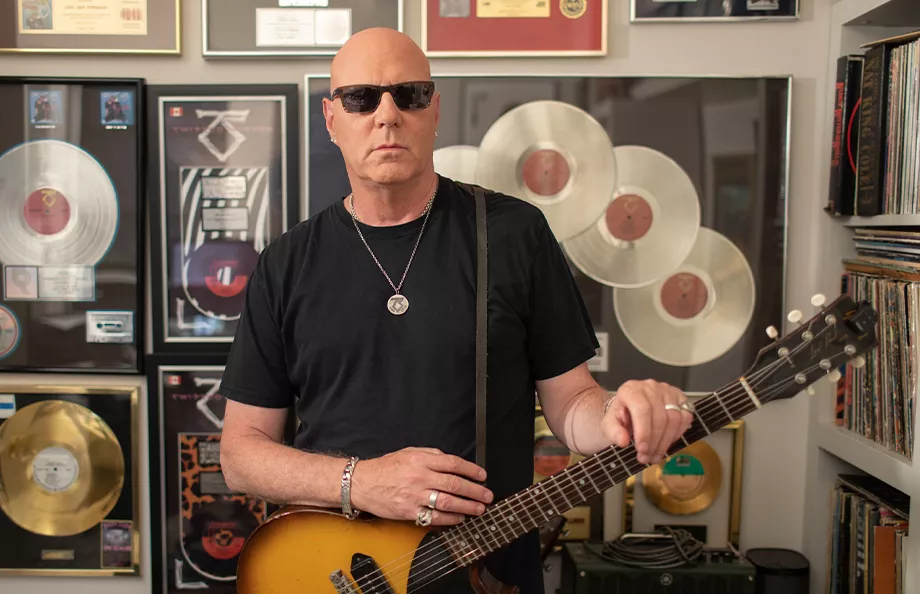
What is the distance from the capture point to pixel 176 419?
95.3 inches

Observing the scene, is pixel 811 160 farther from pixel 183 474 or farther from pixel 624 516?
pixel 183 474

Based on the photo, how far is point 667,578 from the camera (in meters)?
2.08

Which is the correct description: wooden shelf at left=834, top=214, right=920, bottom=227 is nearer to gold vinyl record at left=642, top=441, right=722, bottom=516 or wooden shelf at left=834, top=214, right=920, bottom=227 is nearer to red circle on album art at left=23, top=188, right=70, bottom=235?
gold vinyl record at left=642, top=441, right=722, bottom=516

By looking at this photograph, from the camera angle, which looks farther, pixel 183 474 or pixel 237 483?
pixel 183 474

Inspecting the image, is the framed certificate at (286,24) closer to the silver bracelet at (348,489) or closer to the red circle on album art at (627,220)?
the red circle on album art at (627,220)

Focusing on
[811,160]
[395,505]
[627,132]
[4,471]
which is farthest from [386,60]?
[4,471]

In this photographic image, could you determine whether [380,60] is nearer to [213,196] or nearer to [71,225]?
[213,196]

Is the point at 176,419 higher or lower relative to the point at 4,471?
higher

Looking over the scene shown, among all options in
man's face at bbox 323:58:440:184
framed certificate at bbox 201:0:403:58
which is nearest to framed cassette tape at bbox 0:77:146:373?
framed certificate at bbox 201:0:403:58

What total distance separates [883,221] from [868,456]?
0.57 metres

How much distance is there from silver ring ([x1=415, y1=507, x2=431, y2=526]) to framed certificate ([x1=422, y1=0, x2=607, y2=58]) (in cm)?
138

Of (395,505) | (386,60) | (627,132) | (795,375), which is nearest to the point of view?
(795,375)

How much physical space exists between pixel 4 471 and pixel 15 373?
0.98ft

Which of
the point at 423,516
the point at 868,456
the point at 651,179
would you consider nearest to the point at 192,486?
the point at 423,516
